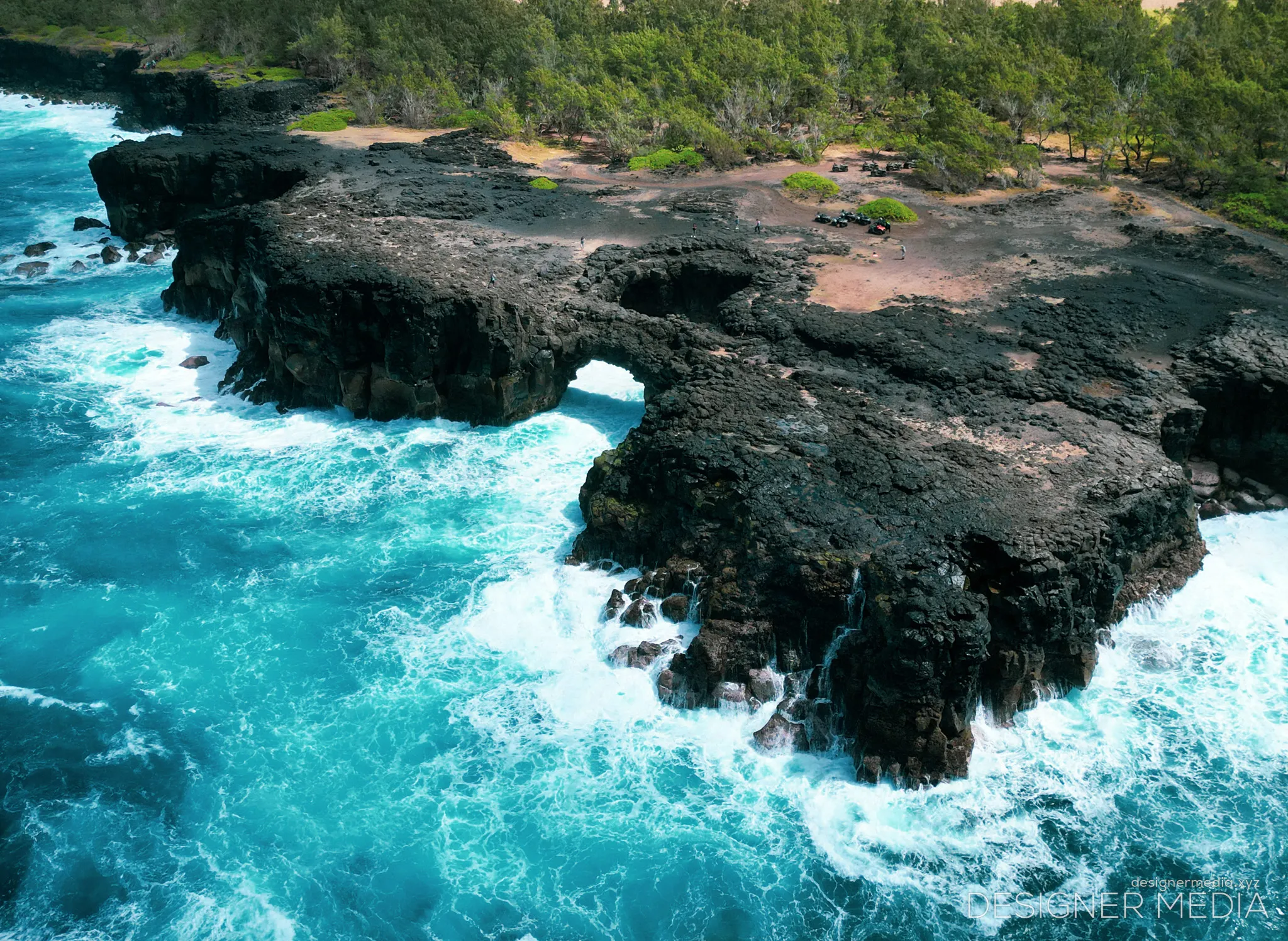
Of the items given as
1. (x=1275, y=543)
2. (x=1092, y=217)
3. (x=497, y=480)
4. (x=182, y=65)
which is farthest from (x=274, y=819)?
(x=182, y=65)

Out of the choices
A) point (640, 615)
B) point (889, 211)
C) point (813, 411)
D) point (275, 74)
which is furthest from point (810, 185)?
point (275, 74)

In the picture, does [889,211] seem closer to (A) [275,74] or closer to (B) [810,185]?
(B) [810,185]

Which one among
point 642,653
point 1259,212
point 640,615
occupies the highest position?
point 1259,212

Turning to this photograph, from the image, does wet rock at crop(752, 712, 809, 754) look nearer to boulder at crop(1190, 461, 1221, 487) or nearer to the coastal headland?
the coastal headland

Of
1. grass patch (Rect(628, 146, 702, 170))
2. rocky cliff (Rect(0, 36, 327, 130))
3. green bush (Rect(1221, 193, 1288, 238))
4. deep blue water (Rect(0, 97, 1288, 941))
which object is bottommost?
deep blue water (Rect(0, 97, 1288, 941))

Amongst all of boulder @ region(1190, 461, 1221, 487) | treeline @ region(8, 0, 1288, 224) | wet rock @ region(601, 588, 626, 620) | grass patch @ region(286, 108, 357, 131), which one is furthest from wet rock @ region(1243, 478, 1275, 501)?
grass patch @ region(286, 108, 357, 131)
